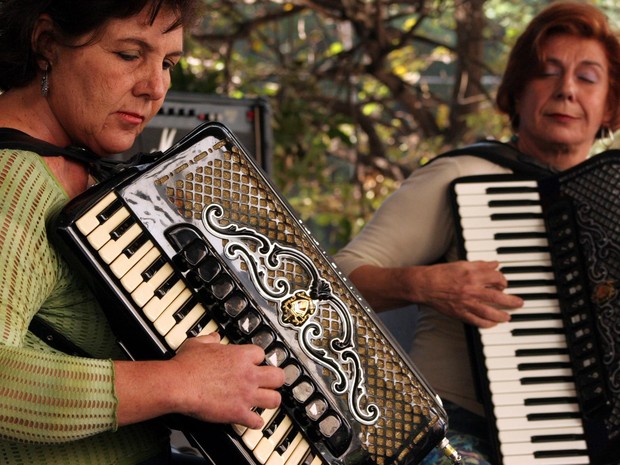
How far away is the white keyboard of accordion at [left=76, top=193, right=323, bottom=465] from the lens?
4.05ft

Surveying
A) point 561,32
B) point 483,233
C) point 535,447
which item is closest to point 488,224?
point 483,233

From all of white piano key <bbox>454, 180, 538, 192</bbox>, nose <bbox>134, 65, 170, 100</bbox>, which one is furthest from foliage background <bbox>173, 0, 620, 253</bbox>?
nose <bbox>134, 65, 170, 100</bbox>

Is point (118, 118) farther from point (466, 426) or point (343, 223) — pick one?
point (343, 223)

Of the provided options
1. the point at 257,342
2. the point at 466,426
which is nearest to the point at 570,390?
the point at 466,426

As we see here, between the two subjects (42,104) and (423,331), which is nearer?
(42,104)

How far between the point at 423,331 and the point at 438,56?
2.86m

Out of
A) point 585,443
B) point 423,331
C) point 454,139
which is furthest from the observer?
point 454,139

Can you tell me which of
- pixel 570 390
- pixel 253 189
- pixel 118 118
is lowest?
pixel 570 390

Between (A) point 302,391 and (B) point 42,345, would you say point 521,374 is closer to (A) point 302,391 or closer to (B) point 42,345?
(A) point 302,391

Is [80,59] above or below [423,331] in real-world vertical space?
→ above

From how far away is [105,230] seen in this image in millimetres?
1240

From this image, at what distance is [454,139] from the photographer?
454 cm

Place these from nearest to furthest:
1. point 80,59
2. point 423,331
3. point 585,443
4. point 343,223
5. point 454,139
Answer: point 80,59 → point 585,443 → point 423,331 → point 343,223 → point 454,139

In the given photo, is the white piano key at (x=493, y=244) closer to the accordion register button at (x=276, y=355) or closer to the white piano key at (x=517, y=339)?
the white piano key at (x=517, y=339)
